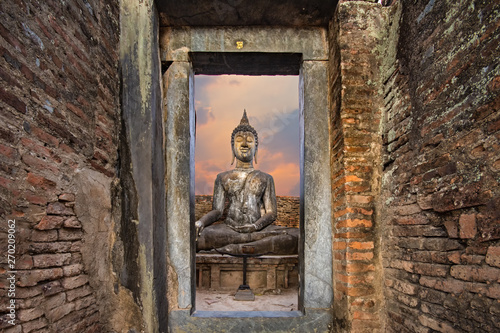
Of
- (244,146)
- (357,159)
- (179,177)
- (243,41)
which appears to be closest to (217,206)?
(244,146)

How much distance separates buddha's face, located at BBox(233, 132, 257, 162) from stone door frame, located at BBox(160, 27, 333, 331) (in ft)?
9.99

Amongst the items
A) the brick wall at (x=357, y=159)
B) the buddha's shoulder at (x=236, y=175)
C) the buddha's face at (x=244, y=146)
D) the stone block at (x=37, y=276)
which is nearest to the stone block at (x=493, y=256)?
the brick wall at (x=357, y=159)

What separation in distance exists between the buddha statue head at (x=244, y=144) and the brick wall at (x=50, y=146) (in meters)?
3.84

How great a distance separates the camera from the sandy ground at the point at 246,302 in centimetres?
384

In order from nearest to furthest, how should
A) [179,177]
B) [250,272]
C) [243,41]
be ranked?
[179,177]
[243,41]
[250,272]

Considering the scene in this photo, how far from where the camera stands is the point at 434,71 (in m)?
1.99

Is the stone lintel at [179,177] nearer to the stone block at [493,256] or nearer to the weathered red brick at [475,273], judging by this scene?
the weathered red brick at [475,273]

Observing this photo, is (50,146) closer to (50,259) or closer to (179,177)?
Answer: (50,259)

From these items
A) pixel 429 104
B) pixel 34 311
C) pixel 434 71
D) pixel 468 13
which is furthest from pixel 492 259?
pixel 34 311

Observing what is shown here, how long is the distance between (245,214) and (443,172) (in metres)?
4.09

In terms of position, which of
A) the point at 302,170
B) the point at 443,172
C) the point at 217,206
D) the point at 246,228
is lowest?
the point at 246,228

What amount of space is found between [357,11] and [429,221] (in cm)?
194

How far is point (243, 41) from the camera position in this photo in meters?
3.05

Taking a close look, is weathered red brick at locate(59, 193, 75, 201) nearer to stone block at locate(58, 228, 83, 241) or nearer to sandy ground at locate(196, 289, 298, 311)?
stone block at locate(58, 228, 83, 241)
